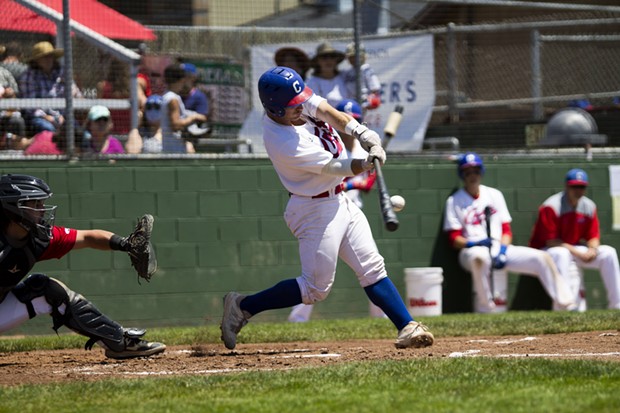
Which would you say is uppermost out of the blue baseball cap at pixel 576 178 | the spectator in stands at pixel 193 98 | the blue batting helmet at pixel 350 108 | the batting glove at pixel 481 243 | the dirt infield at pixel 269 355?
the spectator in stands at pixel 193 98

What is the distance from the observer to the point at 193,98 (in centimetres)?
1095

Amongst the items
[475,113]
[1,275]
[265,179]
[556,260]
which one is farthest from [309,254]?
[475,113]

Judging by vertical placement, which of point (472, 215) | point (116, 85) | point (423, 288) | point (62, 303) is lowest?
point (423, 288)

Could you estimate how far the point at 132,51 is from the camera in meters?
10.5

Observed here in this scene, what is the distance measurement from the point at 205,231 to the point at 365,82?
233cm

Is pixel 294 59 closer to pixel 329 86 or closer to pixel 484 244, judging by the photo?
pixel 329 86

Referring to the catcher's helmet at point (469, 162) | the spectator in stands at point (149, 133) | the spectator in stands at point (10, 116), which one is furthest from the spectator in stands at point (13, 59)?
the catcher's helmet at point (469, 162)

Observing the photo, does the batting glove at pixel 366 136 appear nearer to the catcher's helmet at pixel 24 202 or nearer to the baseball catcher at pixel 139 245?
the baseball catcher at pixel 139 245

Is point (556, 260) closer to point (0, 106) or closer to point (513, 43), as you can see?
point (513, 43)

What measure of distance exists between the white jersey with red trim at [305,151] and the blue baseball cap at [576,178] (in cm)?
502

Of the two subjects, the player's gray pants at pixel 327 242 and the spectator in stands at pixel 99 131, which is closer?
the player's gray pants at pixel 327 242

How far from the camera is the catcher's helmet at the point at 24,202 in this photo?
20.1 feet

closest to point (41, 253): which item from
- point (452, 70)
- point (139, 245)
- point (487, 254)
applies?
point (139, 245)

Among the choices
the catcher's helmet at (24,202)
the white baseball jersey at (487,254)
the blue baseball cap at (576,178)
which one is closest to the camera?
the catcher's helmet at (24,202)
